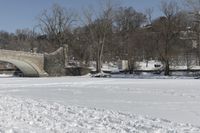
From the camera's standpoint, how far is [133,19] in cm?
9700

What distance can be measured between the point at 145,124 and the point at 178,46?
5387 cm

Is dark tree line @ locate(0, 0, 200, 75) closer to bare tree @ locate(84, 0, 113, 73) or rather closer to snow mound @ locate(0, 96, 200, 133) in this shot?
bare tree @ locate(84, 0, 113, 73)

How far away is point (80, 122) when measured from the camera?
488 inches

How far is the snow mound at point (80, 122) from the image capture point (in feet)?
36.0

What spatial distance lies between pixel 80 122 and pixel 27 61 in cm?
5418

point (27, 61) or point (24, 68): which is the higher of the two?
point (27, 61)

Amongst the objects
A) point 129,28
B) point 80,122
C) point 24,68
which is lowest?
point 80,122

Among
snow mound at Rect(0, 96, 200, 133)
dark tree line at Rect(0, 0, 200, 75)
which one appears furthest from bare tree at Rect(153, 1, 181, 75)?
snow mound at Rect(0, 96, 200, 133)

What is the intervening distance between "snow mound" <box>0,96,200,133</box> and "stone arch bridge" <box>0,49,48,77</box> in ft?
154

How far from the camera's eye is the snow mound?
1098cm

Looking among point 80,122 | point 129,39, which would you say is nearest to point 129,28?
point 129,39

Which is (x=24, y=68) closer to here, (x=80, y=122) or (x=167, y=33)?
(x=167, y=33)

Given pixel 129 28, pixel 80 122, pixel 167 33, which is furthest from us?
pixel 129 28

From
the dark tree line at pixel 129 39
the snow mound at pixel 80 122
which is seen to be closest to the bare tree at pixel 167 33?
the dark tree line at pixel 129 39
